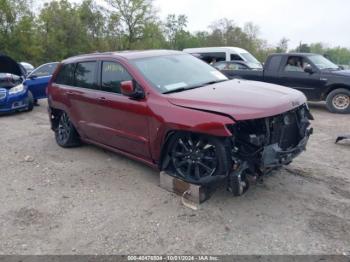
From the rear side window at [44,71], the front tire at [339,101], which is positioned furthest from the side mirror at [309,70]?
the rear side window at [44,71]

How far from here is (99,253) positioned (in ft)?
11.2

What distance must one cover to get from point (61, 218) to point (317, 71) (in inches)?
333

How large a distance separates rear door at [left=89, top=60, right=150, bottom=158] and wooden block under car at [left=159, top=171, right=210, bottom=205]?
43 cm

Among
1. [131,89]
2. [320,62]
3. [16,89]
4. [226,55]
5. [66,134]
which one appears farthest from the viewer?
[226,55]

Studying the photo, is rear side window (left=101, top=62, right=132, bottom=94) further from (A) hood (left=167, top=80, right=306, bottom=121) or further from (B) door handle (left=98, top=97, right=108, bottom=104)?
(A) hood (left=167, top=80, right=306, bottom=121)

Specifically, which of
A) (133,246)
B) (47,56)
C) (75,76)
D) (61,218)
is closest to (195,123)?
(133,246)

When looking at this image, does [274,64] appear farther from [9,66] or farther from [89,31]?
[89,31]

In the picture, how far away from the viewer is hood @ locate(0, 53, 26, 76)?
11.5 m

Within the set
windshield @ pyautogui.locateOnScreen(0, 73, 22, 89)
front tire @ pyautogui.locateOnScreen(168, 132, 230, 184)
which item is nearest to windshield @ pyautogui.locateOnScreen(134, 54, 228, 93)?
front tire @ pyautogui.locateOnScreen(168, 132, 230, 184)

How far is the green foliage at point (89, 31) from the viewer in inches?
1258

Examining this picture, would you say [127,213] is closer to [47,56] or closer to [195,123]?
[195,123]

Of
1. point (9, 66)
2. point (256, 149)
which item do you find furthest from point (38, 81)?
point (256, 149)

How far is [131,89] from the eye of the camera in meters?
4.57

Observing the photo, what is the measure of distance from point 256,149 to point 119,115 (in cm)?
201
